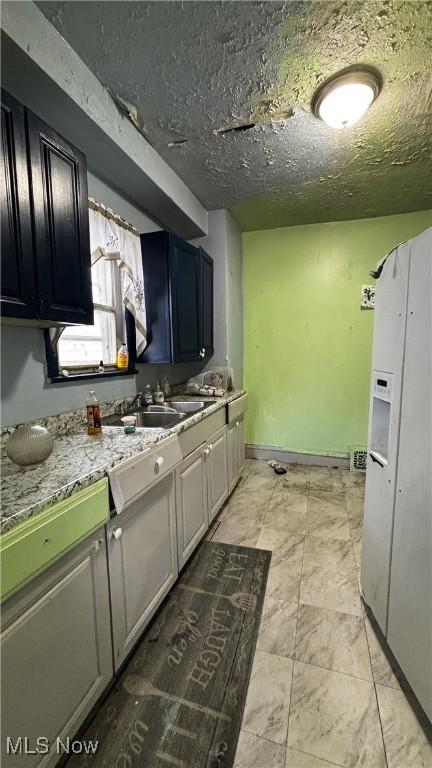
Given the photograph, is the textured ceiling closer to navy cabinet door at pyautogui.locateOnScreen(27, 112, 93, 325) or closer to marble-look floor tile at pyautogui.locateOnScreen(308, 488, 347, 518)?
navy cabinet door at pyautogui.locateOnScreen(27, 112, 93, 325)

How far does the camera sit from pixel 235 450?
278 centimetres

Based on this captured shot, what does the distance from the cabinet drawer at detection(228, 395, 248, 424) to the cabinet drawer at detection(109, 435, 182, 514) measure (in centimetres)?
101

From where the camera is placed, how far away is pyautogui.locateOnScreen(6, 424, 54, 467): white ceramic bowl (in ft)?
3.40

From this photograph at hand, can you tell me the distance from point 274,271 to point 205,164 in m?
1.50

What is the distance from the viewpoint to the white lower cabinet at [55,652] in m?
0.75

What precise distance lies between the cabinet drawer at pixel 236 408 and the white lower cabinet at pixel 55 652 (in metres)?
1.59

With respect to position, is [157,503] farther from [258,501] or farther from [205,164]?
[205,164]

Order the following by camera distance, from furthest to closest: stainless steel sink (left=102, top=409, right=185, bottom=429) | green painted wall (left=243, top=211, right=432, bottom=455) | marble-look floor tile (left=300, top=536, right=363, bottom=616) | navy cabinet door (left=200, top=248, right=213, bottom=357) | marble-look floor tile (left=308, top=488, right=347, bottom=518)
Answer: green painted wall (left=243, top=211, right=432, bottom=455), navy cabinet door (left=200, top=248, right=213, bottom=357), marble-look floor tile (left=308, top=488, right=347, bottom=518), stainless steel sink (left=102, top=409, right=185, bottom=429), marble-look floor tile (left=300, top=536, right=363, bottom=616)

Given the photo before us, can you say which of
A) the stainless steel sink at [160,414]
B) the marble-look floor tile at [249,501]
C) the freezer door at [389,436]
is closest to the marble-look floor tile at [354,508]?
the marble-look floor tile at [249,501]

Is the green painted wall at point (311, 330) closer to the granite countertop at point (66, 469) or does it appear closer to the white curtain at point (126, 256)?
the white curtain at point (126, 256)

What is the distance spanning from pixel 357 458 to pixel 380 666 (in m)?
2.18

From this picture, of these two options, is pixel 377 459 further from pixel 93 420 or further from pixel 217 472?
pixel 93 420

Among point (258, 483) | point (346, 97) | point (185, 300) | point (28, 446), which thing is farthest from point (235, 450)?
point (346, 97)

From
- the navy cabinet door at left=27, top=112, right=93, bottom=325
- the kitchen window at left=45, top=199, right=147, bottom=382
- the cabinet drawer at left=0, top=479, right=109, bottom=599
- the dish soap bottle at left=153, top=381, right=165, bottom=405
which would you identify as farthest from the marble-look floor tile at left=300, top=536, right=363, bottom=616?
the navy cabinet door at left=27, top=112, right=93, bottom=325
